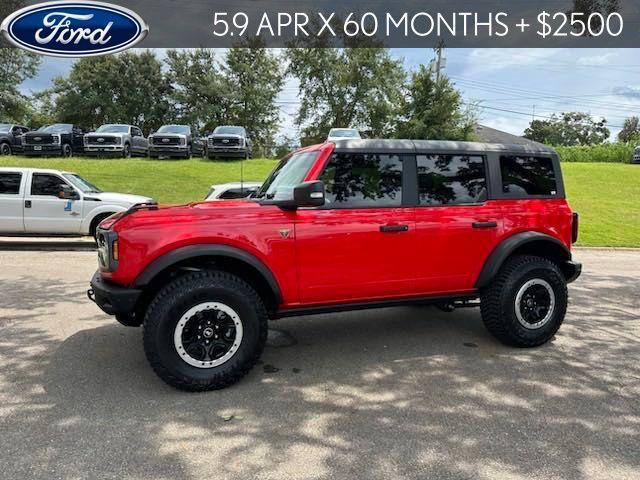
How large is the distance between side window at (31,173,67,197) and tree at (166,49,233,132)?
37.4 meters

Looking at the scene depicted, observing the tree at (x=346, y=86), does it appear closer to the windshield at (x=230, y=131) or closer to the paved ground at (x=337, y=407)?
the windshield at (x=230, y=131)

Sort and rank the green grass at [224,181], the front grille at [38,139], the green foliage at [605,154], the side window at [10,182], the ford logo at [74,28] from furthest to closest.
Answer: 1. the green foliage at [605,154]
2. the front grille at [38,139]
3. the green grass at [224,181]
4. the ford logo at [74,28]
5. the side window at [10,182]

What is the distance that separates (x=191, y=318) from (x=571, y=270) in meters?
3.71

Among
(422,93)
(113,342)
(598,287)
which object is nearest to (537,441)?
(113,342)

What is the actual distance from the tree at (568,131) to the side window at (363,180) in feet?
379

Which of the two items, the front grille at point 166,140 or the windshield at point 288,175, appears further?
the front grille at point 166,140

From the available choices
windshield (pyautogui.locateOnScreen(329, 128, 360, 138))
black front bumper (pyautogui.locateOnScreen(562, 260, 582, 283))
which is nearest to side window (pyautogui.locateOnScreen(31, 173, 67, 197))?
black front bumper (pyautogui.locateOnScreen(562, 260, 582, 283))

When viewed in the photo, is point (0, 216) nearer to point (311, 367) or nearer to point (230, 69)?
point (311, 367)

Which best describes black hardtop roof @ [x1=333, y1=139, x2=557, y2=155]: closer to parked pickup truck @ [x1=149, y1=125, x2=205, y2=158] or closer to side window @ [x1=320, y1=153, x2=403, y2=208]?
side window @ [x1=320, y1=153, x2=403, y2=208]

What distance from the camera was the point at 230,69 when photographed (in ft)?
158

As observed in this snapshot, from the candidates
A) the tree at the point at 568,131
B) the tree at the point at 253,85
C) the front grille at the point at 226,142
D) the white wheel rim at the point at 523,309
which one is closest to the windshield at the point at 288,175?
the white wheel rim at the point at 523,309

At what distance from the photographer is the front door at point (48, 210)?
10.1m

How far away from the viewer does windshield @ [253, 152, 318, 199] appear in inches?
164

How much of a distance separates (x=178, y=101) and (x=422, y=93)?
27.0 meters
